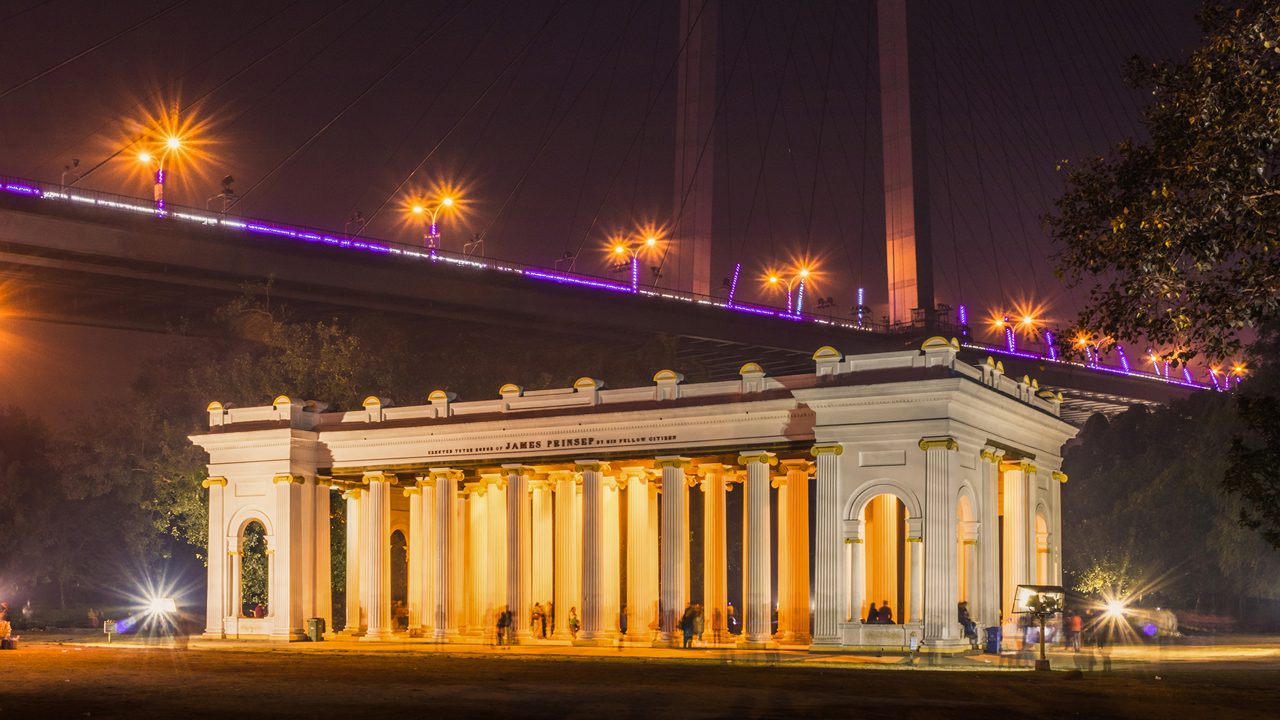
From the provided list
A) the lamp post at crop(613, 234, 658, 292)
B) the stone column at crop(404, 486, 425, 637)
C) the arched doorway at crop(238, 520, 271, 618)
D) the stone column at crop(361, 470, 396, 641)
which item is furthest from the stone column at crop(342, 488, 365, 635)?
the lamp post at crop(613, 234, 658, 292)

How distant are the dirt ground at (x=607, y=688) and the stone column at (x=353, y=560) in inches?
499

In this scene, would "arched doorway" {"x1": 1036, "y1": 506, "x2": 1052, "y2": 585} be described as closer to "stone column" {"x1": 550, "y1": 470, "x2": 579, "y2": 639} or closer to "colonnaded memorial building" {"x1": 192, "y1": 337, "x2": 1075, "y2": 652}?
"colonnaded memorial building" {"x1": 192, "y1": 337, "x2": 1075, "y2": 652}

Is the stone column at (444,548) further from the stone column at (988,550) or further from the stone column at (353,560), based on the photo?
the stone column at (988,550)

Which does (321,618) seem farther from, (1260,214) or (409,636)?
(1260,214)

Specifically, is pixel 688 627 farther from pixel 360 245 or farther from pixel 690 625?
pixel 360 245

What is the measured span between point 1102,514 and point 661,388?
44126mm

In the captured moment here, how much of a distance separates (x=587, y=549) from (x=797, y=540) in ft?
22.4

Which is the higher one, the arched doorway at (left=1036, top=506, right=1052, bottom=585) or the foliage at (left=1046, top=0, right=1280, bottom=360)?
the foliage at (left=1046, top=0, right=1280, bottom=360)

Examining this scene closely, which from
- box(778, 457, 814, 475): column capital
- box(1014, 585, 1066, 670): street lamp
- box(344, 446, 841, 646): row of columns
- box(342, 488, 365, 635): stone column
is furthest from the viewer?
box(342, 488, 365, 635): stone column

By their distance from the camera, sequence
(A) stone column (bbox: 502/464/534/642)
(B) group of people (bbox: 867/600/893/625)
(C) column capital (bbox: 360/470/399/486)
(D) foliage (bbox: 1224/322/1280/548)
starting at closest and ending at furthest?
(D) foliage (bbox: 1224/322/1280/548) → (B) group of people (bbox: 867/600/893/625) → (A) stone column (bbox: 502/464/534/642) → (C) column capital (bbox: 360/470/399/486)

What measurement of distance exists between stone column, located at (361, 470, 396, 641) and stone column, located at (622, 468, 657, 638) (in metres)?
9.15

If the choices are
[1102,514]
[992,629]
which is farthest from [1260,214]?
[1102,514]

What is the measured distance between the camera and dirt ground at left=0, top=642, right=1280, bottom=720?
84.6 ft

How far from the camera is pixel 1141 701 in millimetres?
27766
